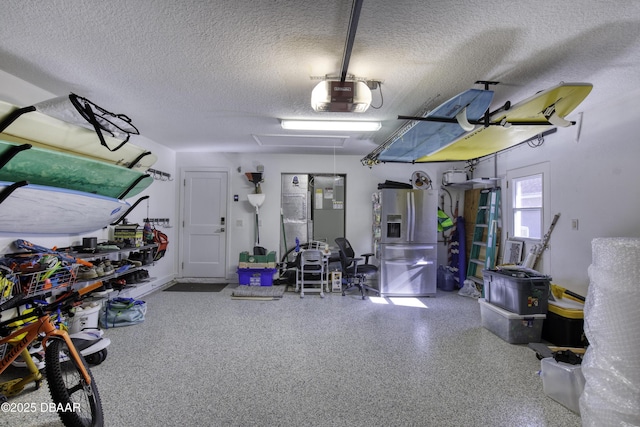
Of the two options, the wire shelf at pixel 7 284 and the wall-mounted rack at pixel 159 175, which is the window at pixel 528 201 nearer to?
the wire shelf at pixel 7 284

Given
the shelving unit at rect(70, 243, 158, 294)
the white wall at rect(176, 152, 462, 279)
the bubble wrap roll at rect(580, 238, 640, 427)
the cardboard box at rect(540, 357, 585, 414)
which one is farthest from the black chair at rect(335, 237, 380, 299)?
the bubble wrap roll at rect(580, 238, 640, 427)

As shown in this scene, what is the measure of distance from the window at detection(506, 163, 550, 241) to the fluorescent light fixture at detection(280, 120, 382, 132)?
224 cm

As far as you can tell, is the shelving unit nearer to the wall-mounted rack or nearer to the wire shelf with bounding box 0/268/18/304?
the wire shelf with bounding box 0/268/18/304

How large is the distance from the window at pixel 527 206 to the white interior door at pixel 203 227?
16.2ft

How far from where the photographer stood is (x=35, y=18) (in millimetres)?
1736

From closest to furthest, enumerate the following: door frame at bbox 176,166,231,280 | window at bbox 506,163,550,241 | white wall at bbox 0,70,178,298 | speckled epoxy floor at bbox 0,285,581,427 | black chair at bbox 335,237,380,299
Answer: speckled epoxy floor at bbox 0,285,581,427 → white wall at bbox 0,70,178,298 → window at bbox 506,163,550,241 → black chair at bbox 335,237,380,299 → door frame at bbox 176,166,231,280

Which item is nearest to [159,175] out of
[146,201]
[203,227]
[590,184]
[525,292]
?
[146,201]

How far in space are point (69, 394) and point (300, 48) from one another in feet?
8.40

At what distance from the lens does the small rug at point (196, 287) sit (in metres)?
4.87

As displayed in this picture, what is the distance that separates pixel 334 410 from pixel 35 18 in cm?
310

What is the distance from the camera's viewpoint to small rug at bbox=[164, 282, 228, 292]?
4871 millimetres

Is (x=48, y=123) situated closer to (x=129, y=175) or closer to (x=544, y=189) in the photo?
(x=129, y=175)

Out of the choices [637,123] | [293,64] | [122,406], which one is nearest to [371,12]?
[293,64]

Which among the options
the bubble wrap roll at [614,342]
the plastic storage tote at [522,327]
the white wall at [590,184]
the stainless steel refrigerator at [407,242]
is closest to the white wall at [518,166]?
the white wall at [590,184]
